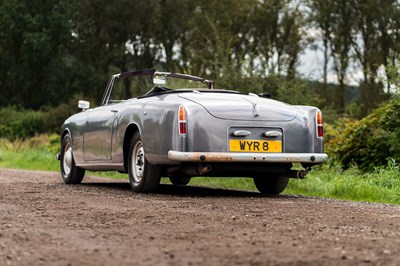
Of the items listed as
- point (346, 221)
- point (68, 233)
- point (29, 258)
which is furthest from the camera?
point (346, 221)

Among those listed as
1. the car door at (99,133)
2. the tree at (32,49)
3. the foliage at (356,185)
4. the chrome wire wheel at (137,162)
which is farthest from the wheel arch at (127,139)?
the tree at (32,49)

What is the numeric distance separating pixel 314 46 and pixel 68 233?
3861 cm

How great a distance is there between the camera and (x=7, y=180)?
41.3 feet

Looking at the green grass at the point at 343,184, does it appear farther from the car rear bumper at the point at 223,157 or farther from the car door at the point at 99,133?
the car door at the point at 99,133

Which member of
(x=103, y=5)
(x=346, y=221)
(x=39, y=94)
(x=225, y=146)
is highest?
(x=103, y=5)

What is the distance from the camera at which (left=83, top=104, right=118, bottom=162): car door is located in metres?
10.5

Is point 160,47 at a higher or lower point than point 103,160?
higher

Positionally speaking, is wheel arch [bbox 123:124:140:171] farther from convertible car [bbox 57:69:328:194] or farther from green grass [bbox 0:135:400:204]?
green grass [bbox 0:135:400:204]

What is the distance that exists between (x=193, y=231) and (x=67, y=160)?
6.81 meters

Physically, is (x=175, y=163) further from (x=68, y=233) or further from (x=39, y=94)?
(x=39, y=94)

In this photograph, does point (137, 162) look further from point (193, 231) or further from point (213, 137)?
point (193, 231)

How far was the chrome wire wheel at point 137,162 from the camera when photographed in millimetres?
9620

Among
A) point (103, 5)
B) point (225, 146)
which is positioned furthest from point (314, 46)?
point (225, 146)

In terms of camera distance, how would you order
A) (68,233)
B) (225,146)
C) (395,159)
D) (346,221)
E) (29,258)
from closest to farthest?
(29,258)
(68,233)
(346,221)
(225,146)
(395,159)
